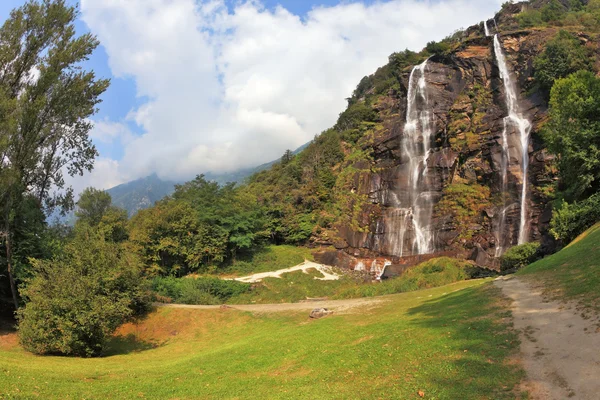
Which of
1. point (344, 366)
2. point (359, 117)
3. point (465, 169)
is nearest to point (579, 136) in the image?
point (465, 169)

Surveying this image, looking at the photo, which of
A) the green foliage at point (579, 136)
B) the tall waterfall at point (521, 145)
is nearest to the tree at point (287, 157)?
the tall waterfall at point (521, 145)

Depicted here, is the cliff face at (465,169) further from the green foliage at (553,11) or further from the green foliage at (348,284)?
the green foliage at (553,11)

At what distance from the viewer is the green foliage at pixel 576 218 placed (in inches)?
1005

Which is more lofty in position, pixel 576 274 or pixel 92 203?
pixel 92 203

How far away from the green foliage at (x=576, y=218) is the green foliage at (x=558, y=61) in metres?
25.6

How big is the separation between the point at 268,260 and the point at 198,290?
655 inches

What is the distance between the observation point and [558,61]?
45.9 metres

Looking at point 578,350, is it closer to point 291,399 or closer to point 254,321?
point 291,399

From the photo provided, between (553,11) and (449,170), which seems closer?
(449,170)

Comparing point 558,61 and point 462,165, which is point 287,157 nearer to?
point 462,165

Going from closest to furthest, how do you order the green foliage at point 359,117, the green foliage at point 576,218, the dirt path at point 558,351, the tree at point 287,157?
the dirt path at point 558,351, the green foliage at point 576,218, the green foliage at point 359,117, the tree at point 287,157

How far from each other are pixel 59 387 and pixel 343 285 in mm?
32098

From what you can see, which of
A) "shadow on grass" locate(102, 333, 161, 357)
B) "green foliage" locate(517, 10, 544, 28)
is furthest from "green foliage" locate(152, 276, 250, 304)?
"green foliage" locate(517, 10, 544, 28)

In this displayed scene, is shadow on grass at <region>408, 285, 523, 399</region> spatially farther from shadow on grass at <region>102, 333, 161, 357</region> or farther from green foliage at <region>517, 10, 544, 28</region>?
green foliage at <region>517, 10, 544, 28</region>
